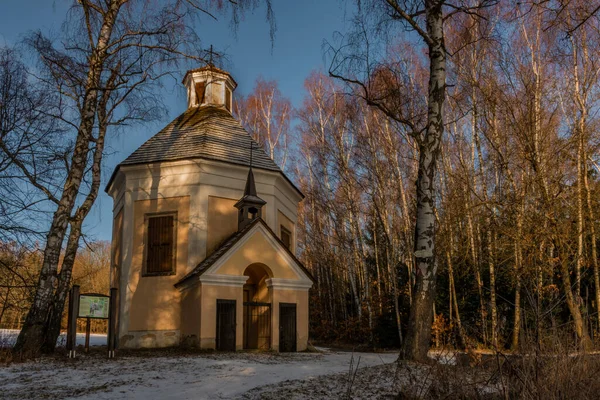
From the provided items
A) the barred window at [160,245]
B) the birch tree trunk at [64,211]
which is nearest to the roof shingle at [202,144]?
the barred window at [160,245]

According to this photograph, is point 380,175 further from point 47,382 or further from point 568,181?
point 47,382

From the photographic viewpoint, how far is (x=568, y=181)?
18578 millimetres

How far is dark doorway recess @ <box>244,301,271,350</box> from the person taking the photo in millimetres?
16172

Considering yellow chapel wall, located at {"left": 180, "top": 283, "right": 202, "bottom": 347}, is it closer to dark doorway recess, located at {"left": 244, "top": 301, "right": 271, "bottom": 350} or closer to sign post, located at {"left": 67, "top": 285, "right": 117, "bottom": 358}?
dark doorway recess, located at {"left": 244, "top": 301, "right": 271, "bottom": 350}

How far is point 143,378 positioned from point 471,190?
12.3 meters

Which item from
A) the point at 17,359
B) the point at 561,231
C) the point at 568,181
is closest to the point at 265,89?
the point at 568,181

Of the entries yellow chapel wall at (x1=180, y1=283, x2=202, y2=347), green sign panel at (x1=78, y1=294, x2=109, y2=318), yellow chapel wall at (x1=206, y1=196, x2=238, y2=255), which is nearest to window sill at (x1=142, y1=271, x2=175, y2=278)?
yellow chapel wall at (x1=180, y1=283, x2=202, y2=347)

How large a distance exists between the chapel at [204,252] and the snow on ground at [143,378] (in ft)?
15.5

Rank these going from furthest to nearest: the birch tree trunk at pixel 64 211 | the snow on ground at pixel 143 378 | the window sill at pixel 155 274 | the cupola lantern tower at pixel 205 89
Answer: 1. the cupola lantern tower at pixel 205 89
2. the window sill at pixel 155 274
3. the birch tree trunk at pixel 64 211
4. the snow on ground at pixel 143 378

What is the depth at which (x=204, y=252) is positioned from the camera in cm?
1662

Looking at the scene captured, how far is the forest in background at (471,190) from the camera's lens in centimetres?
1477

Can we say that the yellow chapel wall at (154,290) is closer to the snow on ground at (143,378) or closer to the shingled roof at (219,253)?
the shingled roof at (219,253)

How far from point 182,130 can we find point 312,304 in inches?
686

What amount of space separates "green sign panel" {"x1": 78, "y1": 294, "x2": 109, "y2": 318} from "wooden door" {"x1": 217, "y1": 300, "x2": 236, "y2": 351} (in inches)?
145
